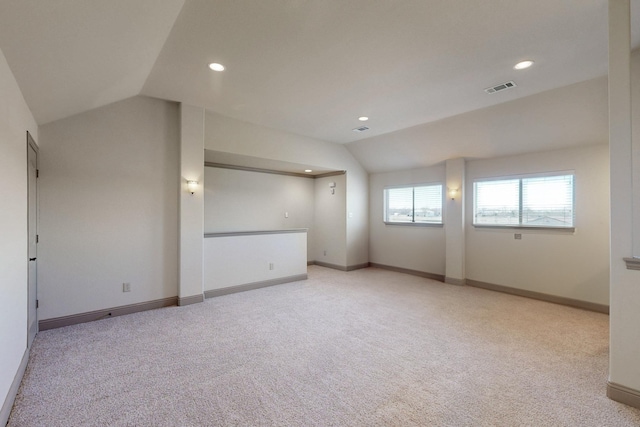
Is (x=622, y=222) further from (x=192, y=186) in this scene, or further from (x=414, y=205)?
(x=192, y=186)

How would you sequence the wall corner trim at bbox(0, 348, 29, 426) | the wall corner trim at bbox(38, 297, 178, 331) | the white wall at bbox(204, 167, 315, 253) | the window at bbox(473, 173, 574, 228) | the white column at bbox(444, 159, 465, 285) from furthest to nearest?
the white wall at bbox(204, 167, 315, 253)
the white column at bbox(444, 159, 465, 285)
the window at bbox(473, 173, 574, 228)
the wall corner trim at bbox(38, 297, 178, 331)
the wall corner trim at bbox(0, 348, 29, 426)

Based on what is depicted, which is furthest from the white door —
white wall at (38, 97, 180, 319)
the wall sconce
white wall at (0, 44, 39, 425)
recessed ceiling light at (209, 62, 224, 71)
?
recessed ceiling light at (209, 62, 224, 71)

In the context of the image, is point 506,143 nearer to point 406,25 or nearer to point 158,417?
point 406,25

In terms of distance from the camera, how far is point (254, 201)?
6.66m

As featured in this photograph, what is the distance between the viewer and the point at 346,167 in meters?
6.95

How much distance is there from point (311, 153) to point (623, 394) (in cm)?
542

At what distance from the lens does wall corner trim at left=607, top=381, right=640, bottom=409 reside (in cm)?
215

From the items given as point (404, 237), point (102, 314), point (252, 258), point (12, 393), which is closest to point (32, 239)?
point (102, 314)

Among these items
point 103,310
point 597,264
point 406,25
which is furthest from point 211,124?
point 597,264

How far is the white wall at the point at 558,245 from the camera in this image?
14.2 feet

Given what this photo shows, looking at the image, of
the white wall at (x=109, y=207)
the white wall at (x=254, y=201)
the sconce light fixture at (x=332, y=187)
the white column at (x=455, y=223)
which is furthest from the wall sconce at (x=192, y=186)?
the white column at (x=455, y=223)

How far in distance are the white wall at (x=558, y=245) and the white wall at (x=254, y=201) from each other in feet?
13.1

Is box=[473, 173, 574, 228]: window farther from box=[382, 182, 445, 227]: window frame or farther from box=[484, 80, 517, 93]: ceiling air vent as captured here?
box=[484, 80, 517, 93]: ceiling air vent

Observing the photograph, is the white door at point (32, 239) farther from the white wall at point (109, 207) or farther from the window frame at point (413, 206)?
the window frame at point (413, 206)
